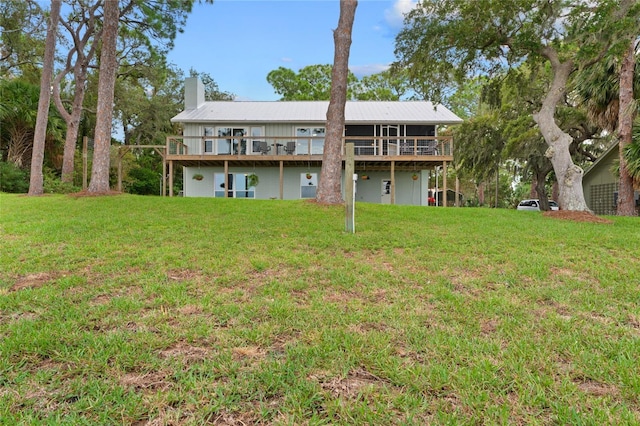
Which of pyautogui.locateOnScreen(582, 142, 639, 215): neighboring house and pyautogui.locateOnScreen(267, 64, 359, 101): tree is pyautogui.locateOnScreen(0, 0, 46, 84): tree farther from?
pyautogui.locateOnScreen(582, 142, 639, 215): neighboring house

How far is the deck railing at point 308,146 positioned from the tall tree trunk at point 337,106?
5.74 meters

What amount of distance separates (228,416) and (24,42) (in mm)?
26003

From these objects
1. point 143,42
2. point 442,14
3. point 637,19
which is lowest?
point 637,19

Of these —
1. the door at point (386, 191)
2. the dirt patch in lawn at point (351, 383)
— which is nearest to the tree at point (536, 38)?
the door at point (386, 191)

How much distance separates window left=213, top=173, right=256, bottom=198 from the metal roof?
287 cm

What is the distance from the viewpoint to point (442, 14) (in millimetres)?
10516

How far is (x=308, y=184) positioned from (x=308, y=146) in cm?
232

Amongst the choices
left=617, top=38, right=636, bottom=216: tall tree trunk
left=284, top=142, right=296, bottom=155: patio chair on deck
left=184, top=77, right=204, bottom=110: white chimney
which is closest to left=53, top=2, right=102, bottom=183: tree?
left=184, top=77, right=204, bottom=110: white chimney

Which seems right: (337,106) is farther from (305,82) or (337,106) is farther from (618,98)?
(305,82)

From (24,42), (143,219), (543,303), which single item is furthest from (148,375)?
(24,42)

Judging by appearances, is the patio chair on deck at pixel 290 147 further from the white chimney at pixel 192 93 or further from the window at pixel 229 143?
the white chimney at pixel 192 93

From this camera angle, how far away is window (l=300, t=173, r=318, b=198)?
61.4 ft

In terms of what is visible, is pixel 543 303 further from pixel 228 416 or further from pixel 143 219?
pixel 143 219

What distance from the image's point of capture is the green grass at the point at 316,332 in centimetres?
183
